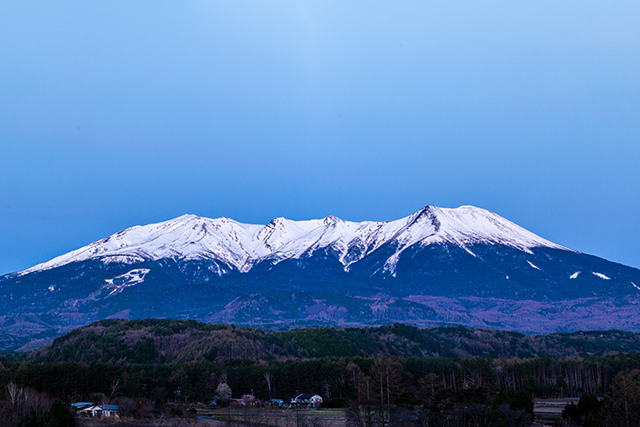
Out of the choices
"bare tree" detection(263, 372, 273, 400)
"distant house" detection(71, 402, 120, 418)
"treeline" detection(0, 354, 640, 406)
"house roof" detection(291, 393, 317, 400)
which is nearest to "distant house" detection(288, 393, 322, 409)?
"house roof" detection(291, 393, 317, 400)

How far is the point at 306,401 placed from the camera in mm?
116500

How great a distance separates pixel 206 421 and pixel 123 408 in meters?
17.3

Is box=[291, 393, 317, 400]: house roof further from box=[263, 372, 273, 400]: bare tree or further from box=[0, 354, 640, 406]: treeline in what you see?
box=[263, 372, 273, 400]: bare tree

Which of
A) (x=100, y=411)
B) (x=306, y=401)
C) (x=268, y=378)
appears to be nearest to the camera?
(x=100, y=411)

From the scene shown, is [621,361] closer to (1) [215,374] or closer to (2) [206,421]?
(1) [215,374]

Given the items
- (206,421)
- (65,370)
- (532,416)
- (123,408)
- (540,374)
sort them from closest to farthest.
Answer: (532,416), (206,421), (123,408), (65,370), (540,374)

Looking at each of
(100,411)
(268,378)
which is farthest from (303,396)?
(100,411)

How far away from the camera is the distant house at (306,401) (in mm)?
115812

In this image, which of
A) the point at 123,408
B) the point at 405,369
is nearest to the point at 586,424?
the point at 123,408

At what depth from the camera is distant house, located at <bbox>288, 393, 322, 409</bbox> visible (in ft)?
380

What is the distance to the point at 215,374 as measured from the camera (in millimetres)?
133125

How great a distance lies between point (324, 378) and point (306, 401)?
1064cm

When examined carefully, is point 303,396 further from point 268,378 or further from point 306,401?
point 268,378

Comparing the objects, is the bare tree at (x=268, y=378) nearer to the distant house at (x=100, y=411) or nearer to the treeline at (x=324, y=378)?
the treeline at (x=324, y=378)
